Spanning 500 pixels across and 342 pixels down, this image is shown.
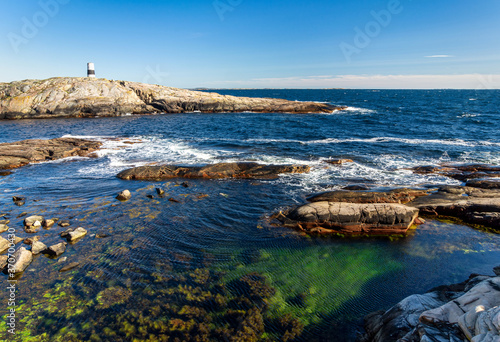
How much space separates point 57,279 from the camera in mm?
10828

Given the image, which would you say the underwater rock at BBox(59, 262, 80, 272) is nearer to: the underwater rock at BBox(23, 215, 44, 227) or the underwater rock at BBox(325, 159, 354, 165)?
the underwater rock at BBox(23, 215, 44, 227)

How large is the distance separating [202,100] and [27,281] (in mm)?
80153

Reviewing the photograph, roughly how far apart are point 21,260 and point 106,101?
73494 mm

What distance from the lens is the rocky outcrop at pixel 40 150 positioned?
27609 millimetres

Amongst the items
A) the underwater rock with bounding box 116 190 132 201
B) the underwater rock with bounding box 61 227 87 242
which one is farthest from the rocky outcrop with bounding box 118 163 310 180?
the underwater rock with bounding box 61 227 87 242

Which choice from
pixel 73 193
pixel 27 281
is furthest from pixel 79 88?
pixel 27 281

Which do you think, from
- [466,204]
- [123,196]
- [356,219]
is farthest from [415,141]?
[123,196]

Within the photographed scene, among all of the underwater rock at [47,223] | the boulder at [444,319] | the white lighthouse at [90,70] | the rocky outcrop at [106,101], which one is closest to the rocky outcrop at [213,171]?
the underwater rock at [47,223]

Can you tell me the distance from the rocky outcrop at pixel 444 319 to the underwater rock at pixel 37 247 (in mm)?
14133

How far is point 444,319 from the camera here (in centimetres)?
666

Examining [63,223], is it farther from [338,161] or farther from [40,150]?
[338,161]

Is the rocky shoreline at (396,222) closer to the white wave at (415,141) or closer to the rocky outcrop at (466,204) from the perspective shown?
the rocky outcrop at (466,204)

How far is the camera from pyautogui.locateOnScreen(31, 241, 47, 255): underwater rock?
40.5 feet

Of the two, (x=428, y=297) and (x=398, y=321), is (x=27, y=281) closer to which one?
(x=398, y=321)
